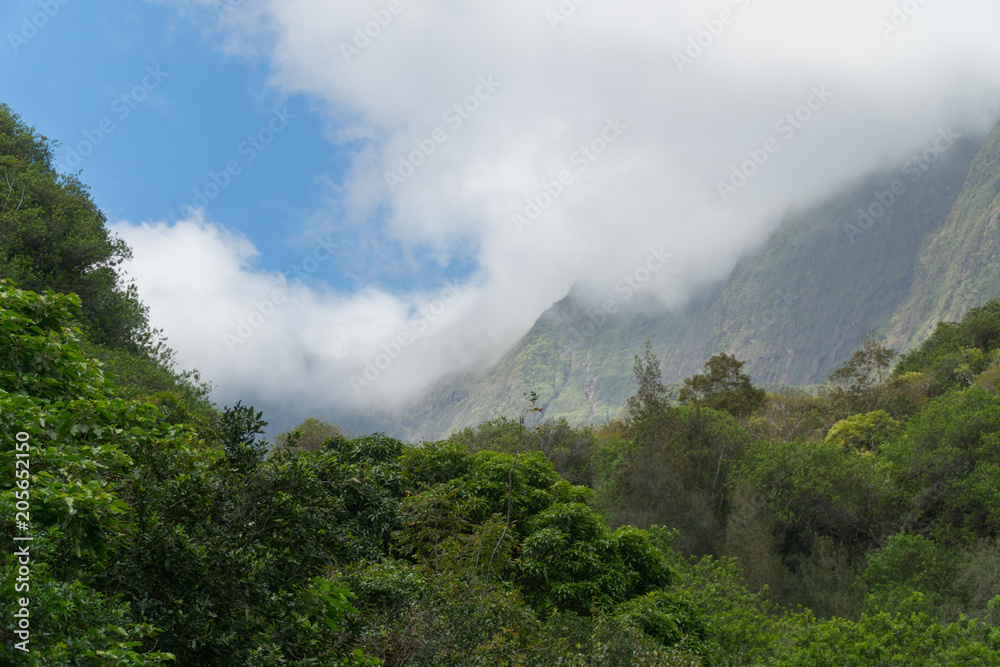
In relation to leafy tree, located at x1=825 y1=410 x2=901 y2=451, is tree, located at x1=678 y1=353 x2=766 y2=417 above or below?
above

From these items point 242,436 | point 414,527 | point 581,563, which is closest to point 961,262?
point 581,563

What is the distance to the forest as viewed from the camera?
206 inches

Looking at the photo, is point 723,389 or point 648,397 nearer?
point 648,397

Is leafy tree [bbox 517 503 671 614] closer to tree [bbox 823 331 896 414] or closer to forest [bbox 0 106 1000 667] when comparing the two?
forest [bbox 0 106 1000 667]

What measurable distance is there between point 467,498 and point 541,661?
24.6 ft

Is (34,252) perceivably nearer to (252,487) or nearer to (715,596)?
(252,487)

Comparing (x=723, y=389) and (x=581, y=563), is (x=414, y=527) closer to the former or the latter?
(x=581, y=563)

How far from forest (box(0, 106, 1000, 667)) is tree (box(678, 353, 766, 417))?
39.9 ft

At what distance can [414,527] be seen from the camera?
1355cm

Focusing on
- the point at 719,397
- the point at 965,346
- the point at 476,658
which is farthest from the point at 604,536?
the point at 965,346

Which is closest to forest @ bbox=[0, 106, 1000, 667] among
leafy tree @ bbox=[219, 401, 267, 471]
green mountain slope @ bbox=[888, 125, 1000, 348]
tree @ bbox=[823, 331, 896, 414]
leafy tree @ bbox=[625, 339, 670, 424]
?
leafy tree @ bbox=[219, 401, 267, 471]

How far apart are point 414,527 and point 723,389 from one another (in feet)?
156

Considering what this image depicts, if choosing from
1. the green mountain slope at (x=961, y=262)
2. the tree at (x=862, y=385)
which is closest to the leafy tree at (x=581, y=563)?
the tree at (x=862, y=385)

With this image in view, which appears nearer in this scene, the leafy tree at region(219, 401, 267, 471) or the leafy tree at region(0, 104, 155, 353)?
the leafy tree at region(219, 401, 267, 471)
